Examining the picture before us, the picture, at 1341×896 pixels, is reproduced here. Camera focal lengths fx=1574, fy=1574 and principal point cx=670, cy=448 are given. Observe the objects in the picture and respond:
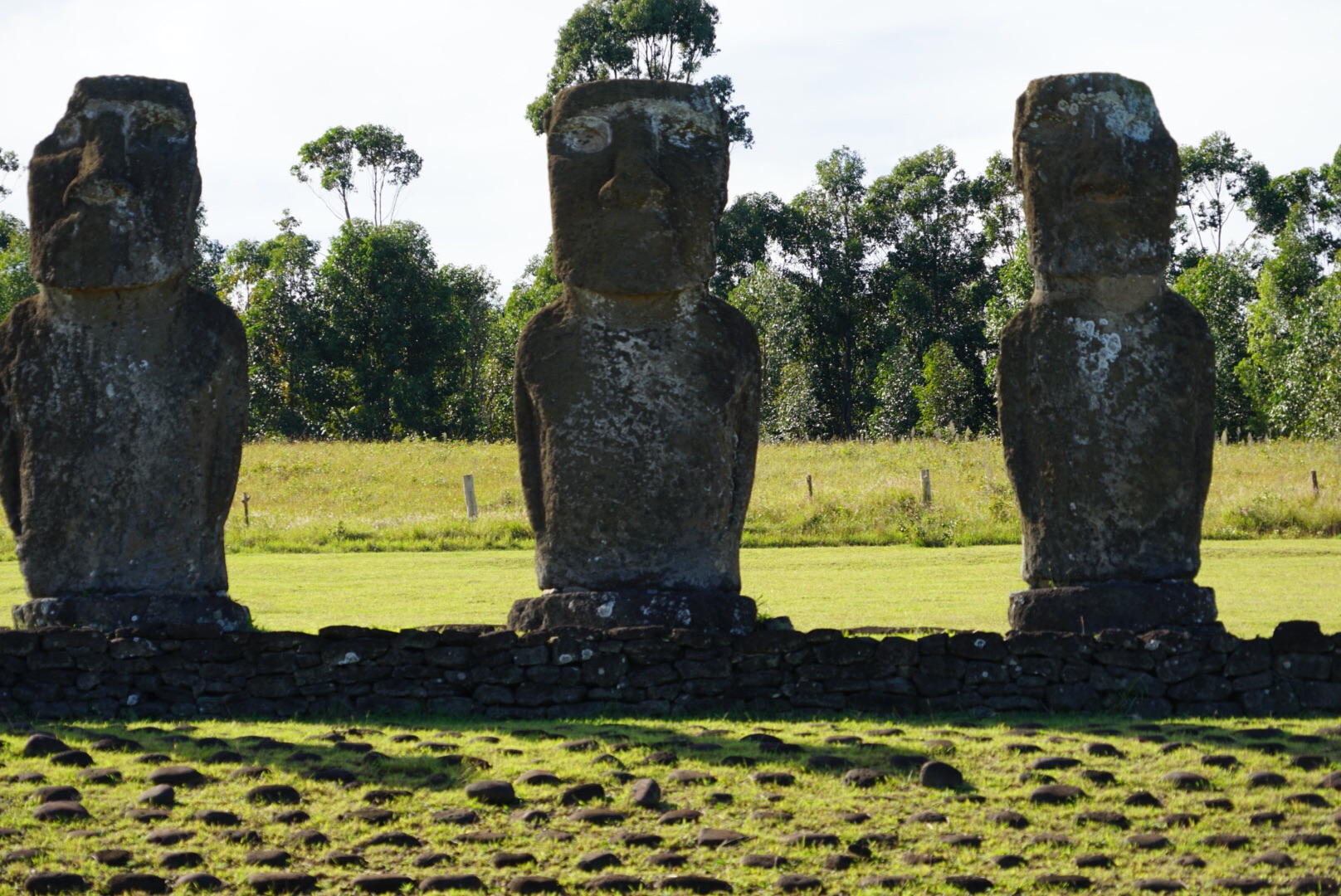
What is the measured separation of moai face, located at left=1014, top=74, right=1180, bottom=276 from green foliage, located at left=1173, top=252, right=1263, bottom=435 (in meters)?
37.2

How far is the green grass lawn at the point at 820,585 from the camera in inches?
526

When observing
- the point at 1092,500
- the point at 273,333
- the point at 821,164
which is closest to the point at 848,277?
the point at 821,164

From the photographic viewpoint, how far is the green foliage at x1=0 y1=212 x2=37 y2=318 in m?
42.9

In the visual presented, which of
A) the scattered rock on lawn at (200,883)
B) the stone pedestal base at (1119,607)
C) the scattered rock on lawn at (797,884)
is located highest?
the stone pedestal base at (1119,607)

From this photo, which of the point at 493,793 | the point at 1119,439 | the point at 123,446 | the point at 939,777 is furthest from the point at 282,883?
the point at 1119,439

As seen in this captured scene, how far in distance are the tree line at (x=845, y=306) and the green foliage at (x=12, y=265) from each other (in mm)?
123

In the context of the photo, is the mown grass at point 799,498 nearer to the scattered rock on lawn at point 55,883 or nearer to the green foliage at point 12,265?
the green foliage at point 12,265

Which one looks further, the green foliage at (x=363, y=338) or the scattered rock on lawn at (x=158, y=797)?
the green foliage at (x=363, y=338)

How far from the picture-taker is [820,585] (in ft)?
54.6

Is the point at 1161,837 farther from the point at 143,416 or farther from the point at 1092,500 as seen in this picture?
the point at 143,416

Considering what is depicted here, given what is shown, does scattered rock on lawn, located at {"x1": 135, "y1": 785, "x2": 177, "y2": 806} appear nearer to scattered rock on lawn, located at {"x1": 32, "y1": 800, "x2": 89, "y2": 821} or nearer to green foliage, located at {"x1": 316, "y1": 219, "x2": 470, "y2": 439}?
scattered rock on lawn, located at {"x1": 32, "y1": 800, "x2": 89, "y2": 821}

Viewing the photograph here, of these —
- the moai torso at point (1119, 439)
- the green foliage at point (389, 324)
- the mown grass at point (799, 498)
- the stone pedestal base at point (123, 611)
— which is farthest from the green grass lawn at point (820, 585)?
the green foliage at point (389, 324)

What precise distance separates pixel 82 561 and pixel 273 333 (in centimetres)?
3601

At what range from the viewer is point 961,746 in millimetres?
7371
